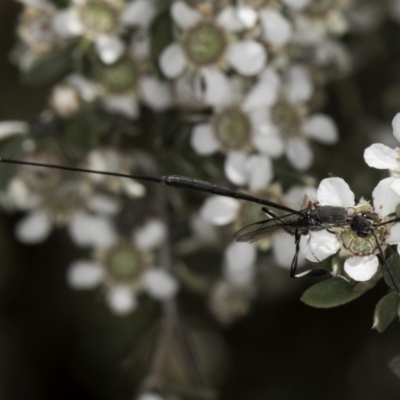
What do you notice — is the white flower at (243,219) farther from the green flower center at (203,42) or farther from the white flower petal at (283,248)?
the green flower center at (203,42)

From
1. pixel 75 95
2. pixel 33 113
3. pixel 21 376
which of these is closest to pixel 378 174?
pixel 75 95

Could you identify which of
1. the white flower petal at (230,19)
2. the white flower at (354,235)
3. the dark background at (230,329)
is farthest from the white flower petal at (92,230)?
the white flower at (354,235)

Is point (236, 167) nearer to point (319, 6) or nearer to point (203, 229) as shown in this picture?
point (203, 229)

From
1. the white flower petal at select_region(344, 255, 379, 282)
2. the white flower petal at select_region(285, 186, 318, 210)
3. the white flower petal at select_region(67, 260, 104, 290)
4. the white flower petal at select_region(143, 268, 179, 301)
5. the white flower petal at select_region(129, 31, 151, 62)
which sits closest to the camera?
the white flower petal at select_region(344, 255, 379, 282)

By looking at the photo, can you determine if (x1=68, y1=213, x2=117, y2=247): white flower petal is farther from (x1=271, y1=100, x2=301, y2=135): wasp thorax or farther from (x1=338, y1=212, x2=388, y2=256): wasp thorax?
(x1=338, y1=212, x2=388, y2=256): wasp thorax

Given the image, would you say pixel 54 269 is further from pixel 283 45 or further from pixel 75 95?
pixel 283 45

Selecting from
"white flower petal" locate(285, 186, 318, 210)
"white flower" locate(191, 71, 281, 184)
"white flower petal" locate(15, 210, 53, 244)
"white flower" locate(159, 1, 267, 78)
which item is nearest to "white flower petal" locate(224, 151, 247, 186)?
"white flower" locate(191, 71, 281, 184)
